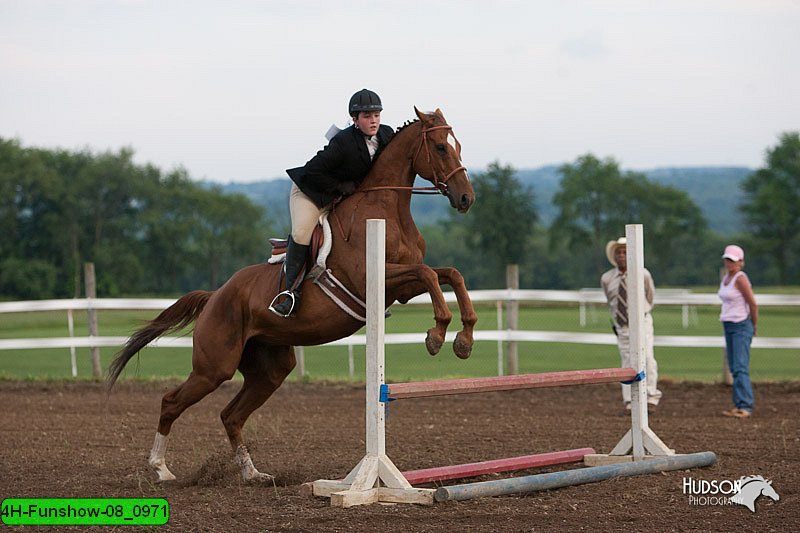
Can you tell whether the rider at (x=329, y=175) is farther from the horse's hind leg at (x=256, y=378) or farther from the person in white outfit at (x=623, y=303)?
the person in white outfit at (x=623, y=303)

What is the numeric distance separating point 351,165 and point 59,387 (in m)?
9.41

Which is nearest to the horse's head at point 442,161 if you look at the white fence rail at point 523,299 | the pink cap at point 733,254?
the pink cap at point 733,254

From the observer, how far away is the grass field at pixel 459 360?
1788cm

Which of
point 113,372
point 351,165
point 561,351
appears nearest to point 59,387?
point 113,372

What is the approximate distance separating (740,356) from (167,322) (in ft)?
20.4

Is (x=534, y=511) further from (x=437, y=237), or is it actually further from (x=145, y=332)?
(x=437, y=237)

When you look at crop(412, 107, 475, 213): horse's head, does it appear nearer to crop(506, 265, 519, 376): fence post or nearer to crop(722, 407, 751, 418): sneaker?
crop(722, 407, 751, 418): sneaker

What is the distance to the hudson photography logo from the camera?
A: 5.62 metres

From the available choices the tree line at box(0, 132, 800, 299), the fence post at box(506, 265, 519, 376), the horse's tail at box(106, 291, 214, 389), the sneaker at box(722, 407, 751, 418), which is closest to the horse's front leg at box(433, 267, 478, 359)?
the horse's tail at box(106, 291, 214, 389)

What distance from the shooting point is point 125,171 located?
56750 mm

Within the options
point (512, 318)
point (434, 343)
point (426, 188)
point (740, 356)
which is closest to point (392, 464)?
point (434, 343)

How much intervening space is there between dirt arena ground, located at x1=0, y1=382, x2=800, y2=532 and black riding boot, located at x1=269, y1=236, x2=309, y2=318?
1.22 meters

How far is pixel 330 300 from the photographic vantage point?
6.25 meters

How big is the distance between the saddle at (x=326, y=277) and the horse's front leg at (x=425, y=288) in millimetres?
337
